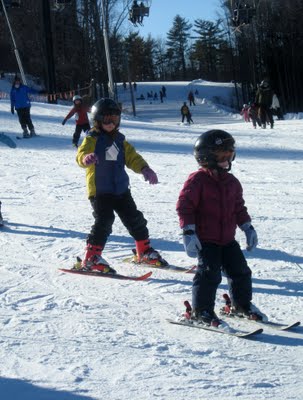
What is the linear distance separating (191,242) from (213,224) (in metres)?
0.25

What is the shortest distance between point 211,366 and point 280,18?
1988 inches

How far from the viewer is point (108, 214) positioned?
200 inches

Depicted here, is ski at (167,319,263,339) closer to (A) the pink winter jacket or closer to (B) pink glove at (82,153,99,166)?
(A) the pink winter jacket

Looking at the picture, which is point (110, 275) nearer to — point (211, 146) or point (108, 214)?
point (108, 214)

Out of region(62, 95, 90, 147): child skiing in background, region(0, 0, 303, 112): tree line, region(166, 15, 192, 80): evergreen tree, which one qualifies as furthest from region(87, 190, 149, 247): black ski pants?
region(166, 15, 192, 80): evergreen tree

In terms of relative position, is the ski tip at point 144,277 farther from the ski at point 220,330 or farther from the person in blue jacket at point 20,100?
the person in blue jacket at point 20,100

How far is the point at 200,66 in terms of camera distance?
8781cm

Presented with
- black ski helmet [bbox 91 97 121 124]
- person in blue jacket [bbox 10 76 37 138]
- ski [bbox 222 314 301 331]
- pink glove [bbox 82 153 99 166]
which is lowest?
ski [bbox 222 314 301 331]

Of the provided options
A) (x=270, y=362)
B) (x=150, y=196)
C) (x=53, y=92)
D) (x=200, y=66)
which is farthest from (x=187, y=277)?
(x=200, y=66)

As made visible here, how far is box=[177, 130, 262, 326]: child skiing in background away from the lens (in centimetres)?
375

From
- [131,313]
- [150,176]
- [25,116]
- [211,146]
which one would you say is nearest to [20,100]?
[25,116]

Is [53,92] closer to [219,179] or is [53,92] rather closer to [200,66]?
[219,179]

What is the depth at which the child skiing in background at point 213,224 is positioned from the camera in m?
3.75

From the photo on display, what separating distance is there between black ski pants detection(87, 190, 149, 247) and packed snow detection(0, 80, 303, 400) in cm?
35
